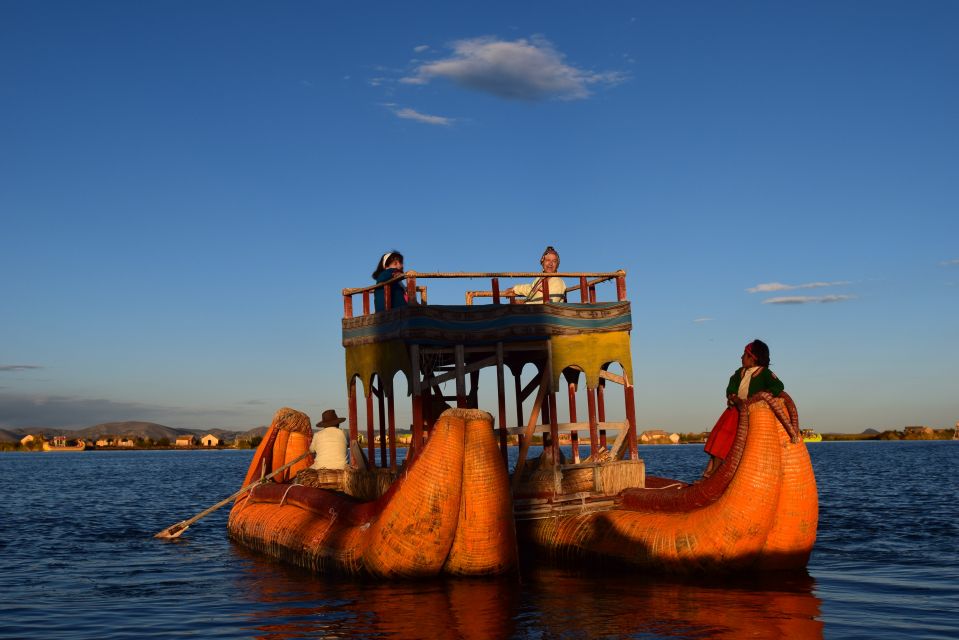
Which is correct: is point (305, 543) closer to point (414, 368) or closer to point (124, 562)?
point (414, 368)

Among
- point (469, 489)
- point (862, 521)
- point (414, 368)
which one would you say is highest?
point (414, 368)

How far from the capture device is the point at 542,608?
1459 cm

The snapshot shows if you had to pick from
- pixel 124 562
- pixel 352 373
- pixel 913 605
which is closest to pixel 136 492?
pixel 124 562

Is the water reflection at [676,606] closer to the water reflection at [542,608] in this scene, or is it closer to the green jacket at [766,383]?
the water reflection at [542,608]

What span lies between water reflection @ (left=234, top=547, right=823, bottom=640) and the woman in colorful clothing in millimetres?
2223

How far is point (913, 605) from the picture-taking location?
14891 mm

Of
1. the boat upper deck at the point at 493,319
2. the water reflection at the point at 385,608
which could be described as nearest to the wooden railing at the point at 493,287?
the boat upper deck at the point at 493,319

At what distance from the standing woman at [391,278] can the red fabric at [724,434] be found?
21.4 ft

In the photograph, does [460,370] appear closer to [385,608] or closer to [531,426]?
[531,426]

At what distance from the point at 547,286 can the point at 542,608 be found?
728 cm

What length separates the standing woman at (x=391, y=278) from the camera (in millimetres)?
20087

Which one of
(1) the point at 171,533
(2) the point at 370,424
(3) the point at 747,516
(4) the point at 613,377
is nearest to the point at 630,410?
(4) the point at 613,377

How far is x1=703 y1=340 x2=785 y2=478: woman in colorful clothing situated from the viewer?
53.5 ft

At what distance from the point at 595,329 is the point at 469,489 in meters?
5.49
